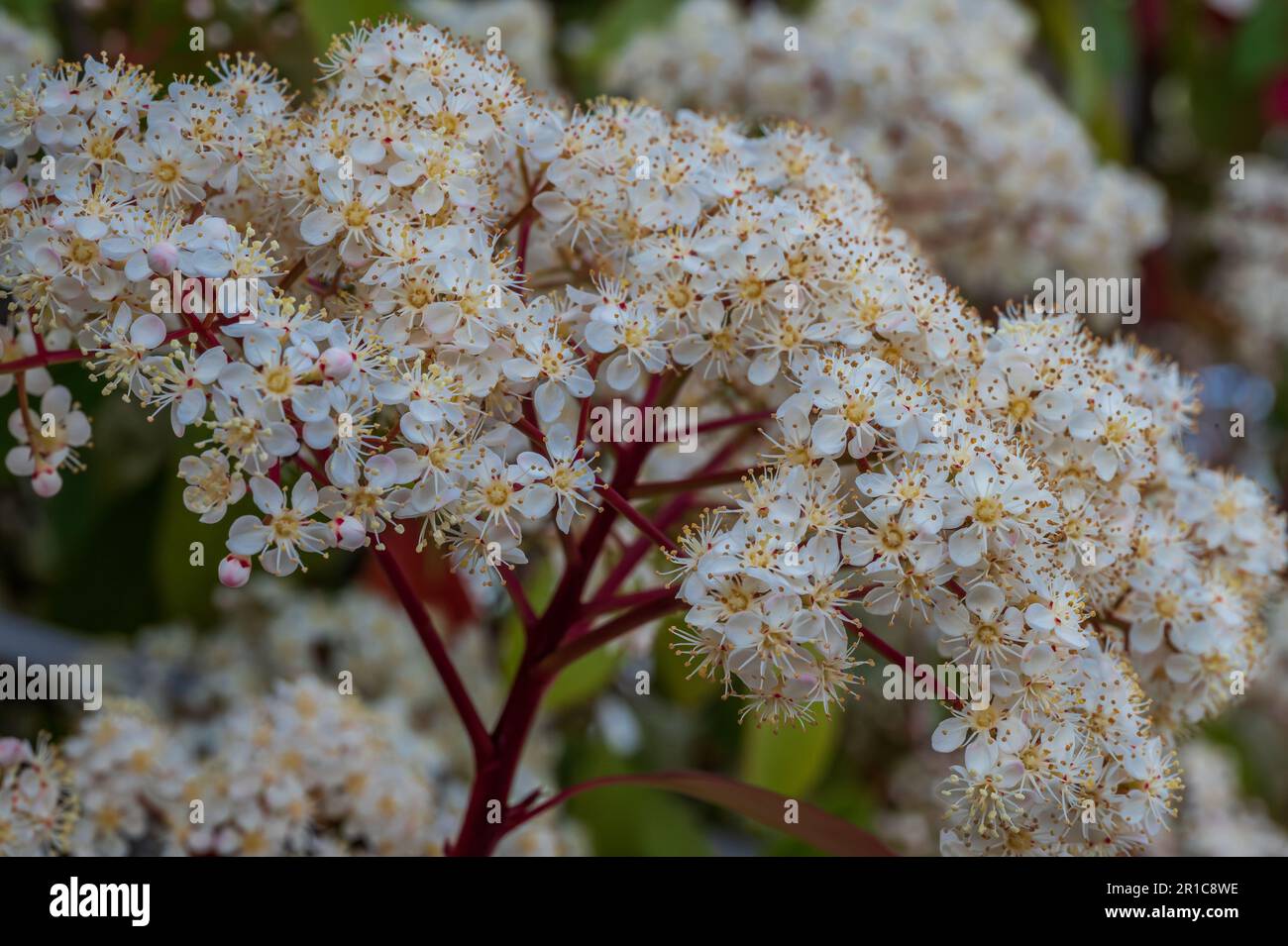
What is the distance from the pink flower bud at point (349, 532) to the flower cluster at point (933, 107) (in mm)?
1123

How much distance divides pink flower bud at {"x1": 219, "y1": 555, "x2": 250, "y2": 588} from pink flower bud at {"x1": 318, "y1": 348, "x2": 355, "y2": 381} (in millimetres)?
121

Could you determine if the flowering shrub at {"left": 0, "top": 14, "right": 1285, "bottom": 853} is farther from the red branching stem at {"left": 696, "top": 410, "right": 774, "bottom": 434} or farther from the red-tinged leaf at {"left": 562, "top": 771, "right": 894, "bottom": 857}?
the red-tinged leaf at {"left": 562, "top": 771, "right": 894, "bottom": 857}

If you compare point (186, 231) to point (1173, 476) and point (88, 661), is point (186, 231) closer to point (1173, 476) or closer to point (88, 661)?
point (1173, 476)

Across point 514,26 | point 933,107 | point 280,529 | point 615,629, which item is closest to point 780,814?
point 615,629

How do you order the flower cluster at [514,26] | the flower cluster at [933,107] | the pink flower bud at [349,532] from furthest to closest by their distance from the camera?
the flower cluster at [514,26]
the flower cluster at [933,107]
the pink flower bud at [349,532]

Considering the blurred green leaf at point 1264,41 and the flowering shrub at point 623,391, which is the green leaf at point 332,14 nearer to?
the flowering shrub at point 623,391

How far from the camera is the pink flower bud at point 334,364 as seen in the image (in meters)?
0.67

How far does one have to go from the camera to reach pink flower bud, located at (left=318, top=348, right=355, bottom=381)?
67 centimetres

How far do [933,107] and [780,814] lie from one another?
118 cm

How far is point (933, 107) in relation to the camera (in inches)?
67.7

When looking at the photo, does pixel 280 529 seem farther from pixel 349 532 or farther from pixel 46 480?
pixel 46 480

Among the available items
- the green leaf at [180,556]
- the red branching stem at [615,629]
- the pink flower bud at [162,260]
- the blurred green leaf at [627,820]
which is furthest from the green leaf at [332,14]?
the blurred green leaf at [627,820]

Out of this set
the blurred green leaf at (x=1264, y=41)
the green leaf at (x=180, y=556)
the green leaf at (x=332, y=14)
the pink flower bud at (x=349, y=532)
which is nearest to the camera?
the pink flower bud at (x=349, y=532)

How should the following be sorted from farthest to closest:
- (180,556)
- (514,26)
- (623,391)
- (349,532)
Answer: (514,26) < (180,556) < (623,391) < (349,532)
